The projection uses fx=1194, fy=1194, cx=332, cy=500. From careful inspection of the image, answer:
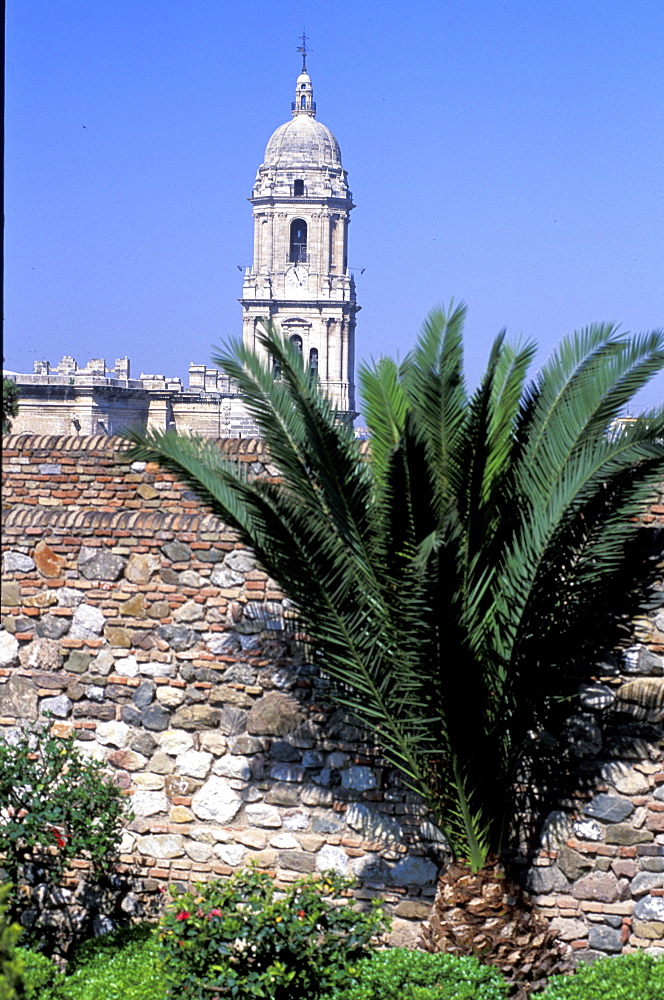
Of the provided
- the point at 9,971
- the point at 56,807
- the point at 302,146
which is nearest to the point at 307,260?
the point at 302,146

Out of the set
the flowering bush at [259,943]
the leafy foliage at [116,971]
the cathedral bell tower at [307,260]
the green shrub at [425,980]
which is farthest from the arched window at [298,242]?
the green shrub at [425,980]

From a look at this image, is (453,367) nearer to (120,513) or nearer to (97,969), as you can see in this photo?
(120,513)

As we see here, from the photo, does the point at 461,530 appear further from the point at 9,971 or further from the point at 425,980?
the point at 9,971

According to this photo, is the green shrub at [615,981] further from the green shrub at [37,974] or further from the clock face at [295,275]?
the clock face at [295,275]

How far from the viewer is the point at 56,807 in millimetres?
6875

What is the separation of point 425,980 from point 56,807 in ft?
7.72

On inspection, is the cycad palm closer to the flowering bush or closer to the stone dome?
the flowering bush

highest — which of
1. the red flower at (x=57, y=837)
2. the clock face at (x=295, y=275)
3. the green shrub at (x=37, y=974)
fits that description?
the clock face at (x=295, y=275)

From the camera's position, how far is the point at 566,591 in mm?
6219

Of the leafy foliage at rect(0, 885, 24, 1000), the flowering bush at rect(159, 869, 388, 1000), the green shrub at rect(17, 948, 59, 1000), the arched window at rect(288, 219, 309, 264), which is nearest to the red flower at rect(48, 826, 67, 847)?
the green shrub at rect(17, 948, 59, 1000)

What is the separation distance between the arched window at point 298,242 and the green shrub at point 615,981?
67.1 metres

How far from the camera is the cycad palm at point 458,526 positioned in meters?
5.98

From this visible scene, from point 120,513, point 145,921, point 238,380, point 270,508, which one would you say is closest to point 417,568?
point 270,508

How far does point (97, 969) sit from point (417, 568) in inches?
118
